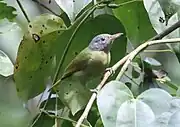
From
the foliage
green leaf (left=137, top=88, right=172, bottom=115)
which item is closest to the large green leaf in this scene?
the foliage

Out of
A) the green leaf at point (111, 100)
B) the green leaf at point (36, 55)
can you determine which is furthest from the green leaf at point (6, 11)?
the green leaf at point (111, 100)

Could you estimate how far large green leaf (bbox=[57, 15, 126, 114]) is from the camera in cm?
80

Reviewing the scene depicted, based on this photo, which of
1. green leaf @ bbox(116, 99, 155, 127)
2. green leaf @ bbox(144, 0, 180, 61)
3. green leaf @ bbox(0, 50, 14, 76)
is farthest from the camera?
green leaf @ bbox(0, 50, 14, 76)

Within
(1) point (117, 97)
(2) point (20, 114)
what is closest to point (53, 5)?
(2) point (20, 114)

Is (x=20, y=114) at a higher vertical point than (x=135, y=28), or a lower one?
lower

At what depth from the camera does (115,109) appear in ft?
1.87

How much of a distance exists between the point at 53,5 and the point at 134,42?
1.09 metres

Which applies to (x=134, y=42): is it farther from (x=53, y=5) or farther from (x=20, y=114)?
(x=53, y=5)

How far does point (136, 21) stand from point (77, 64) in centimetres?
16

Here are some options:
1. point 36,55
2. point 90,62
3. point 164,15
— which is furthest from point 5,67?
point 164,15

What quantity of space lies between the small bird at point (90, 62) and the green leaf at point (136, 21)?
0.04 metres

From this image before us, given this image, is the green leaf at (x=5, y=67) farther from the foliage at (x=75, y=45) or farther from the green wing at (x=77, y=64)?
the green wing at (x=77, y=64)

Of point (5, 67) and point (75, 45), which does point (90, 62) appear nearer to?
point (75, 45)

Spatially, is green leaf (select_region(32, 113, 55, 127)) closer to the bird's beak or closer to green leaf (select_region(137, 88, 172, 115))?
the bird's beak
